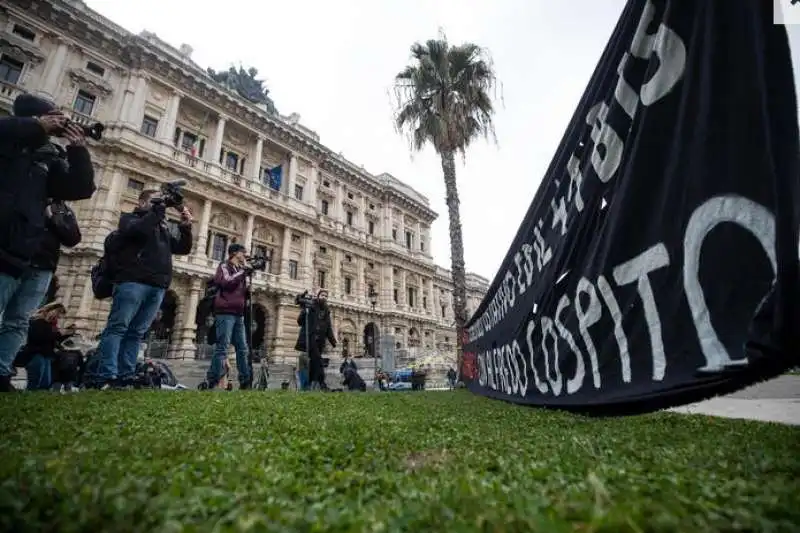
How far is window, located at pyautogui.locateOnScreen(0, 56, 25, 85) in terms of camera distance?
16.7 meters

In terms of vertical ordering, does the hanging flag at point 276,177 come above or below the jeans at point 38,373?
above

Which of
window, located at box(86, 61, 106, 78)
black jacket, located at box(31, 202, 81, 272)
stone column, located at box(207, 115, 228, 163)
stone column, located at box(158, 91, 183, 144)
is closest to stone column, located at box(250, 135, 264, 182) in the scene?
stone column, located at box(207, 115, 228, 163)

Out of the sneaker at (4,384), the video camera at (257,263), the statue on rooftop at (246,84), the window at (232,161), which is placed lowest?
the sneaker at (4,384)

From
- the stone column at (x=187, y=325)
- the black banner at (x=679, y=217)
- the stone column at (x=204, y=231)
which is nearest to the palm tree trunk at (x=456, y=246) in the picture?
the black banner at (x=679, y=217)

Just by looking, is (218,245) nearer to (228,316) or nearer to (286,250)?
(286,250)

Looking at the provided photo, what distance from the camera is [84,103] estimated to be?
18.7 meters

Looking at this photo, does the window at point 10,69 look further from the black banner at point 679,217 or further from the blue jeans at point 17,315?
the black banner at point 679,217

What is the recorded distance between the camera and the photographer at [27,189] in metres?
2.76

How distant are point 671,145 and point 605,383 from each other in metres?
1.20

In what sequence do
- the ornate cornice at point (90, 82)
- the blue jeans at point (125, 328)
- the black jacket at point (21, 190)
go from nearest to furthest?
the black jacket at point (21, 190)
the blue jeans at point (125, 328)
the ornate cornice at point (90, 82)

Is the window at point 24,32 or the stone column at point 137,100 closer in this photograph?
the window at point 24,32

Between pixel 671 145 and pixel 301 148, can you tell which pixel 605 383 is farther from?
pixel 301 148

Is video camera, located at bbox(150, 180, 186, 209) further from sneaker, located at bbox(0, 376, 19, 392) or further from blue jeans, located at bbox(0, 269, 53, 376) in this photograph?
sneaker, located at bbox(0, 376, 19, 392)

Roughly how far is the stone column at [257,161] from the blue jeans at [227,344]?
2075 centimetres
